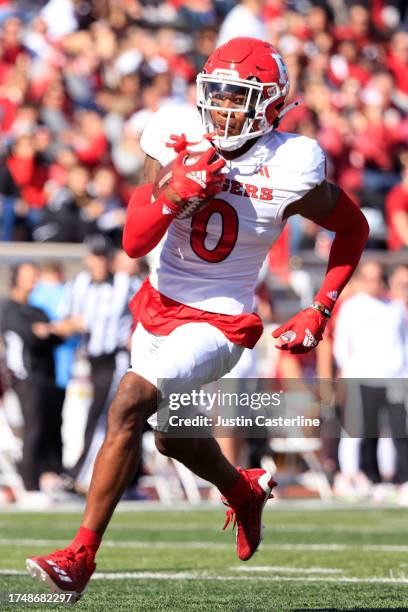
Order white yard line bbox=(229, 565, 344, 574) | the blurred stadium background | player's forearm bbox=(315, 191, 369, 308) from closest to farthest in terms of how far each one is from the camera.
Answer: player's forearm bbox=(315, 191, 369, 308), white yard line bbox=(229, 565, 344, 574), the blurred stadium background

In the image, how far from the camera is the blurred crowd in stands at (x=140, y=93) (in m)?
11.9

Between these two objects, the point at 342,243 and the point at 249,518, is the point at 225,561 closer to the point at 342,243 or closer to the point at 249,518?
the point at 249,518

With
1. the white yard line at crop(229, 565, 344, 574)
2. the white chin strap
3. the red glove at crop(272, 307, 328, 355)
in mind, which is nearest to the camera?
the white chin strap

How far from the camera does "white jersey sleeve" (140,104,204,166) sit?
4699mm

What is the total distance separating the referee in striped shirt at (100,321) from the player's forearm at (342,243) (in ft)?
17.5

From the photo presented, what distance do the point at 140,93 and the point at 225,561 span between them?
822 cm

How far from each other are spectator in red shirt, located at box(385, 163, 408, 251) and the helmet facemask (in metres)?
8.04

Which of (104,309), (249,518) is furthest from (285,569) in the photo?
(104,309)

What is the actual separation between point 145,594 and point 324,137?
9562 mm

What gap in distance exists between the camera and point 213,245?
475cm

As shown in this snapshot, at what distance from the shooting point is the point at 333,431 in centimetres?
1134

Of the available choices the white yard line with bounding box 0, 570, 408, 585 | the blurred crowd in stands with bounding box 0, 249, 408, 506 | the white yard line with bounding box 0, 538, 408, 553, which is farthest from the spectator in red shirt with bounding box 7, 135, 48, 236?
the white yard line with bounding box 0, 570, 408, 585

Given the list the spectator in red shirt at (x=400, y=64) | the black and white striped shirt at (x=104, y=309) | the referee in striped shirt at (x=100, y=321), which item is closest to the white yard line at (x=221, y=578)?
the referee in striped shirt at (x=100, y=321)

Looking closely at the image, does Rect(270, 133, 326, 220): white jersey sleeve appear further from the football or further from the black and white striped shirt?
the black and white striped shirt
